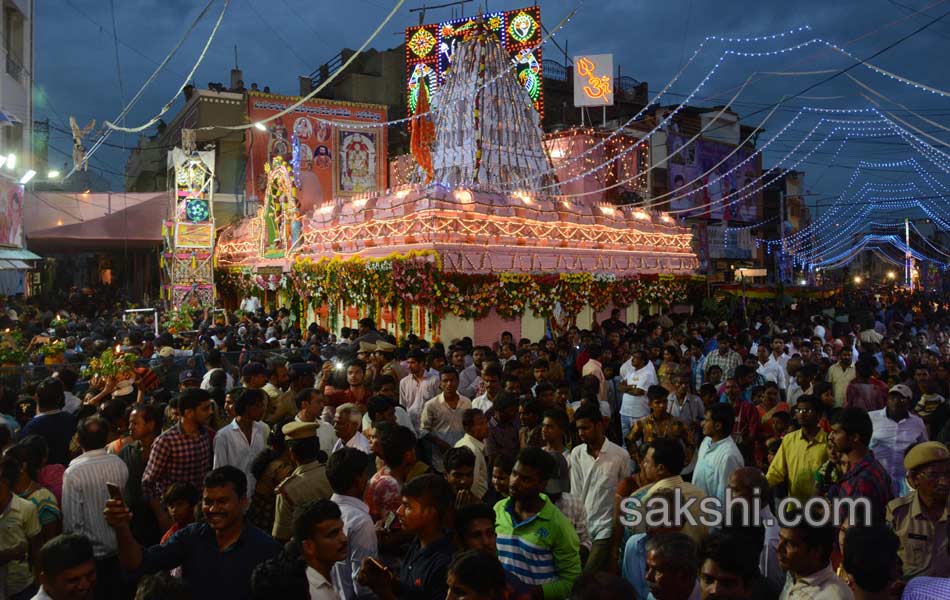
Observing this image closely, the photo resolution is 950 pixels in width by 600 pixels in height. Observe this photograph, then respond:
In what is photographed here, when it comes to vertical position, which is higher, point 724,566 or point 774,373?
point 774,373

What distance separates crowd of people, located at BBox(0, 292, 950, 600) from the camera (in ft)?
10.7

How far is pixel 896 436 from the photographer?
6.43 meters

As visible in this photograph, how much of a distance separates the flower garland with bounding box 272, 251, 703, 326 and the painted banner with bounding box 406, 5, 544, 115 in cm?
1240

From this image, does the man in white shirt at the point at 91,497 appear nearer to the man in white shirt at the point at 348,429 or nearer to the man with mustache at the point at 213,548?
the man with mustache at the point at 213,548

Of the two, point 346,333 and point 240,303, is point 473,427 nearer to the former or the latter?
point 346,333

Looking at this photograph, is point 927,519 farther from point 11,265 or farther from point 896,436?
point 11,265

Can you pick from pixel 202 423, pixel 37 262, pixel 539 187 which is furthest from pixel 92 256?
pixel 202 423

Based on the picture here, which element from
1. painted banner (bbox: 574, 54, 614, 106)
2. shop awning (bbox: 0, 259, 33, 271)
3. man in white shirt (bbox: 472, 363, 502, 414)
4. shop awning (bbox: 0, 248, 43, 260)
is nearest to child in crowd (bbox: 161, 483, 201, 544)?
man in white shirt (bbox: 472, 363, 502, 414)

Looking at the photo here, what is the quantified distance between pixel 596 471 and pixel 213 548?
262 cm

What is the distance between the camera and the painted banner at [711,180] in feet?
123

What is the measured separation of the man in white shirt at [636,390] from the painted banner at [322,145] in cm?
2504

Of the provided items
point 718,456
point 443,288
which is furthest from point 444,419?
point 443,288

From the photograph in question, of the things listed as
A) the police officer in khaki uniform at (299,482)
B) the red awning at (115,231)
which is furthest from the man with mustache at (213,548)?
the red awning at (115,231)

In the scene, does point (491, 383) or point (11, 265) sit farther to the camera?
point (11, 265)
